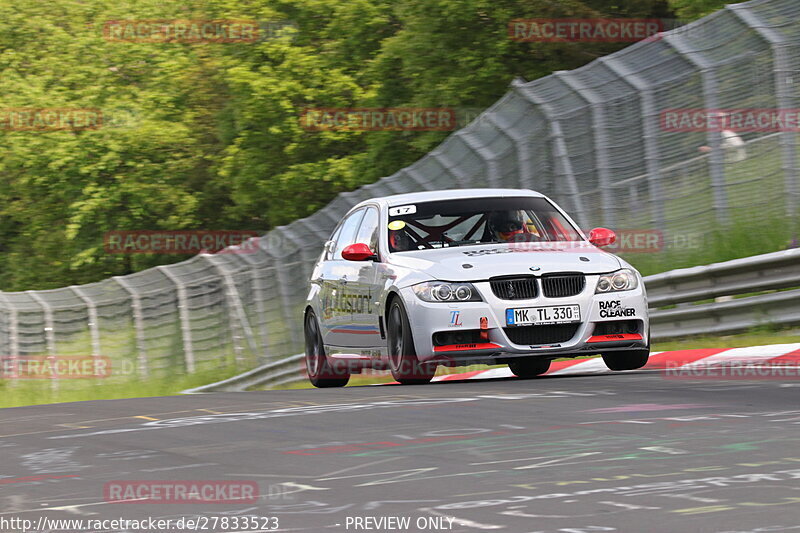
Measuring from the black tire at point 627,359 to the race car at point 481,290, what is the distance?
0.01 m

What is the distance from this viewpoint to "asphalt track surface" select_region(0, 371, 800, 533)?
484cm

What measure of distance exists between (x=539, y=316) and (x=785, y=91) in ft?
14.4

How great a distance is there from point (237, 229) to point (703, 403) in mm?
50454

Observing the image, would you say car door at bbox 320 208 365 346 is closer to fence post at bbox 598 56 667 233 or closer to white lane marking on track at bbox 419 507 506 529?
fence post at bbox 598 56 667 233

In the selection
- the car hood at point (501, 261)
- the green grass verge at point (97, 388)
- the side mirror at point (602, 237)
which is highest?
the side mirror at point (602, 237)

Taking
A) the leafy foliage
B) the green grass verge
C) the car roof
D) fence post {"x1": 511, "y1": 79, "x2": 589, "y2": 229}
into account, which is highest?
the leafy foliage

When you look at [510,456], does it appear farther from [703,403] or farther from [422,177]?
[422,177]

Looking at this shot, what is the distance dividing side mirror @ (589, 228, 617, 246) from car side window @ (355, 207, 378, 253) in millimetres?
1778

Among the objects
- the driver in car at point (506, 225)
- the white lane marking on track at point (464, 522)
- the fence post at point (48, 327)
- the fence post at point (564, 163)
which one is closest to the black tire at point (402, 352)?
the driver in car at point (506, 225)

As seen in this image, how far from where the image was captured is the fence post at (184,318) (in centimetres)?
2769

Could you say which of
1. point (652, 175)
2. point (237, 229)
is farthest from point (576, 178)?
point (237, 229)

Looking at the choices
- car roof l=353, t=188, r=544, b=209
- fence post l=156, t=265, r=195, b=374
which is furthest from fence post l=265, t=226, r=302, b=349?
car roof l=353, t=188, r=544, b=209

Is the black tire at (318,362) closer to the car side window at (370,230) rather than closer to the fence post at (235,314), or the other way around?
the car side window at (370,230)

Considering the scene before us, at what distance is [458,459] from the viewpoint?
6.21 meters
